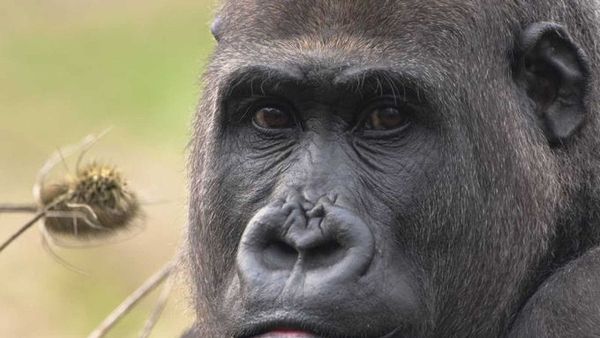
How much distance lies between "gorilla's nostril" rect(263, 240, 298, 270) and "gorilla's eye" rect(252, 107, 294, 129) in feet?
2.40

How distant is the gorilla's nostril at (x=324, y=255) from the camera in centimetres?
746

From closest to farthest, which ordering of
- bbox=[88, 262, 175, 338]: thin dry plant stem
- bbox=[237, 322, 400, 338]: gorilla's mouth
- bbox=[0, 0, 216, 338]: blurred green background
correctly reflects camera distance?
bbox=[237, 322, 400, 338]: gorilla's mouth → bbox=[88, 262, 175, 338]: thin dry plant stem → bbox=[0, 0, 216, 338]: blurred green background

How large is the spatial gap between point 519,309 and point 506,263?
10.0 inches

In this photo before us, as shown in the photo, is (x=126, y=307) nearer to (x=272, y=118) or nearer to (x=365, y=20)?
(x=272, y=118)

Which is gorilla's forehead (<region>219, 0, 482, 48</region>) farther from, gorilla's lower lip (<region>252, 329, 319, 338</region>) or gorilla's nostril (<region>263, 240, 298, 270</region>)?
gorilla's lower lip (<region>252, 329, 319, 338</region>)

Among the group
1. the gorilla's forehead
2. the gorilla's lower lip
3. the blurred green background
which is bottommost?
the blurred green background

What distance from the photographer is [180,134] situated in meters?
20.2

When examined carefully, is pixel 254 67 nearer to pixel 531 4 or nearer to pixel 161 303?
pixel 531 4

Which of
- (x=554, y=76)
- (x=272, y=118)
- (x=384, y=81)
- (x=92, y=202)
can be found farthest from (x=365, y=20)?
(x=92, y=202)

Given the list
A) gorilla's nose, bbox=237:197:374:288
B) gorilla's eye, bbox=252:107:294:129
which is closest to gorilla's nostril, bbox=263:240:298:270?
gorilla's nose, bbox=237:197:374:288

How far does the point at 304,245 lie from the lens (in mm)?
7434

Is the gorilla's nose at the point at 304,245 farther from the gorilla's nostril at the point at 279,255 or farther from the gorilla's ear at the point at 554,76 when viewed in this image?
the gorilla's ear at the point at 554,76

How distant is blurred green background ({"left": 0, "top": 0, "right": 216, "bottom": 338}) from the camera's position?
1727cm

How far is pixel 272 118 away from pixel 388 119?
53cm
